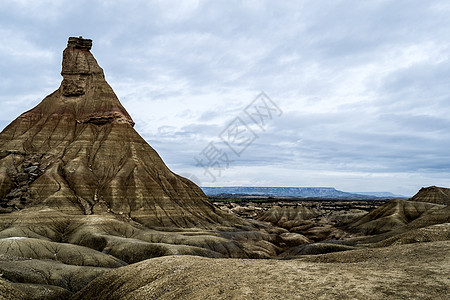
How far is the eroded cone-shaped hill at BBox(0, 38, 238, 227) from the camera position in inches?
2670

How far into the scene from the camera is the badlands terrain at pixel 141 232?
14883mm

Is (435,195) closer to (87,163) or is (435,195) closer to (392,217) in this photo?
(392,217)

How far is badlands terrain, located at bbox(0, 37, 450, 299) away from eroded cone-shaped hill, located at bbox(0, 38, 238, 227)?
0.33 metres

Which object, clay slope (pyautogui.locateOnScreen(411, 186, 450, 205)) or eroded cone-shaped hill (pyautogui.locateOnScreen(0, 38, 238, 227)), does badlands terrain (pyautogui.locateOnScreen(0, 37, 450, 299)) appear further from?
clay slope (pyautogui.locateOnScreen(411, 186, 450, 205))

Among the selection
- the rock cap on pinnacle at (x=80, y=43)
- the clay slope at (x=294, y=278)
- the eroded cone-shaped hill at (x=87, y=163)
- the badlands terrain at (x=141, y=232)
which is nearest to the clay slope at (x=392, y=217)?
the badlands terrain at (x=141, y=232)

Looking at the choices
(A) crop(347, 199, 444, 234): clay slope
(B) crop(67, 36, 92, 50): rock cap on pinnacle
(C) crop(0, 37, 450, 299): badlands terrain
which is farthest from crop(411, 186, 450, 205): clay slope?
(B) crop(67, 36, 92, 50): rock cap on pinnacle

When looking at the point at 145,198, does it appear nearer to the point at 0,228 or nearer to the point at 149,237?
the point at 149,237

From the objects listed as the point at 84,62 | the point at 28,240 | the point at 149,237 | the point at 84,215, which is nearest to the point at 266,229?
the point at 149,237

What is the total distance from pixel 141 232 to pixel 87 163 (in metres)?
28.8

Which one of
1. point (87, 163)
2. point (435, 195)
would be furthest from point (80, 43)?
point (435, 195)

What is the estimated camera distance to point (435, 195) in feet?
325

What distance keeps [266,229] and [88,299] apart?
70198 millimetres

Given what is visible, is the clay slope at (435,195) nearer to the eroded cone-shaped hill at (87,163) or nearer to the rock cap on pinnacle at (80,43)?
the eroded cone-shaped hill at (87,163)

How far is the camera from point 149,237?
5822 centimetres
